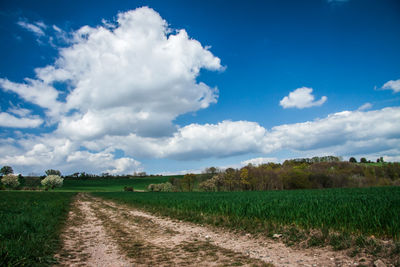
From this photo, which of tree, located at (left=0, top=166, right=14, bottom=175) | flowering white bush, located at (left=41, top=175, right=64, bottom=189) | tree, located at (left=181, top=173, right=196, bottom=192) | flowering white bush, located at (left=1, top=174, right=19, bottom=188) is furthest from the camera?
tree, located at (left=0, top=166, right=14, bottom=175)

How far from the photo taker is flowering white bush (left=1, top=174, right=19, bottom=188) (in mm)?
101450

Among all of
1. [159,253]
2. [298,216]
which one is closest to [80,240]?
[159,253]

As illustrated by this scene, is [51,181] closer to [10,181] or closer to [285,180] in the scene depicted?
[10,181]

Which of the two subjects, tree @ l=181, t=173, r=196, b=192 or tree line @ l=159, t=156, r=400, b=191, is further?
tree @ l=181, t=173, r=196, b=192

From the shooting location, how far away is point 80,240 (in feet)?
28.8

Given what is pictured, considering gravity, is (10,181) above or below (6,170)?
below

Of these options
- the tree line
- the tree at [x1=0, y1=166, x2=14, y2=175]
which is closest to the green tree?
the tree at [x1=0, y1=166, x2=14, y2=175]

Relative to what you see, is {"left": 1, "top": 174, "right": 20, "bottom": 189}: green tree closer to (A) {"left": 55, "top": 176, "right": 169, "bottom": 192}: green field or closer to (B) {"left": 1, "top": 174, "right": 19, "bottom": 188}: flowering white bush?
(B) {"left": 1, "top": 174, "right": 19, "bottom": 188}: flowering white bush

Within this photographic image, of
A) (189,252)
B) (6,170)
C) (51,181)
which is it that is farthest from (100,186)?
(189,252)

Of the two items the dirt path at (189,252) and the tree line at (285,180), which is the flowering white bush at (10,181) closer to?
the tree line at (285,180)

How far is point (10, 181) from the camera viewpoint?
336ft

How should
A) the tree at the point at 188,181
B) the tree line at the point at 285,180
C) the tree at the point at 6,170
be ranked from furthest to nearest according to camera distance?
the tree at the point at 6,170
the tree at the point at 188,181
the tree line at the point at 285,180

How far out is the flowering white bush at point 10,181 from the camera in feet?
333

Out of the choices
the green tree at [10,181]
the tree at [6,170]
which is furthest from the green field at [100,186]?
the tree at [6,170]
